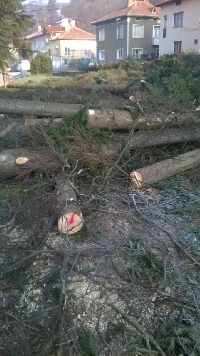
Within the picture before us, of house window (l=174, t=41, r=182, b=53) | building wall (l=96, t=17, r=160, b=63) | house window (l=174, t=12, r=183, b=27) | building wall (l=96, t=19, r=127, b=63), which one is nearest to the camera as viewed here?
house window (l=174, t=12, r=183, b=27)

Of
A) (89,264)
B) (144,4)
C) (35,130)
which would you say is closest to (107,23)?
(144,4)

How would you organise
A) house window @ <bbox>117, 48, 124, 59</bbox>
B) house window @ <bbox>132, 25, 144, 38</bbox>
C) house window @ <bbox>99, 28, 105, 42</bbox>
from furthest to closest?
house window @ <bbox>99, 28, 105, 42</bbox> < house window @ <bbox>117, 48, 124, 59</bbox> < house window @ <bbox>132, 25, 144, 38</bbox>

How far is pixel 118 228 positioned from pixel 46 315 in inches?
56.3

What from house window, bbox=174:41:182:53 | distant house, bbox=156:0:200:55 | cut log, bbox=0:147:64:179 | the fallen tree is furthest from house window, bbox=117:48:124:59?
cut log, bbox=0:147:64:179

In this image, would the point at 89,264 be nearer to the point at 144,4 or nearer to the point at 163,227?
the point at 163,227

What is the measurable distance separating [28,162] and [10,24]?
9751 mm

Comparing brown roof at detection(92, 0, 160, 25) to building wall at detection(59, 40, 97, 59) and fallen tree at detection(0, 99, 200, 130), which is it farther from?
fallen tree at detection(0, 99, 200, 130)

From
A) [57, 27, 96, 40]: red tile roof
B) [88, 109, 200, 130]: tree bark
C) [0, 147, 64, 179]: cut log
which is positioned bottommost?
[0, 147, 64, 179]: cut log

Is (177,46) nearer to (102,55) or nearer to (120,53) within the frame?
(120,53)

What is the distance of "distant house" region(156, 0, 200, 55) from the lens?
1019 inches

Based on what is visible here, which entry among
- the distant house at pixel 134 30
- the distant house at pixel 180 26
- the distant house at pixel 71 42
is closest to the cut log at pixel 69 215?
the distant house at pixel 180 26

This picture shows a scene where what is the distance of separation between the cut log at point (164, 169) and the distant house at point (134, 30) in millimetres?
31052

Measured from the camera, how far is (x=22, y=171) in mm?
5305

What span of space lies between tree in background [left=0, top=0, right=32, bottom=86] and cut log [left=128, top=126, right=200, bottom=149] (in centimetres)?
557
